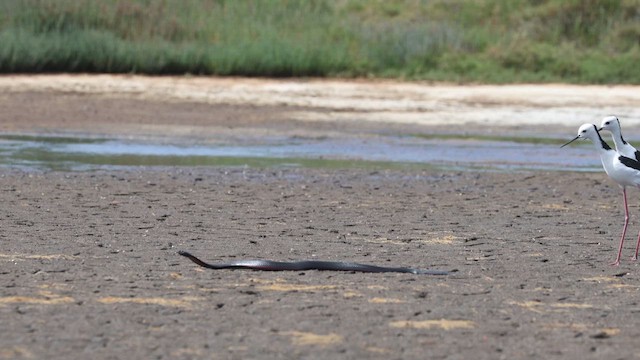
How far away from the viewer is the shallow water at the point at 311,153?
15.9m

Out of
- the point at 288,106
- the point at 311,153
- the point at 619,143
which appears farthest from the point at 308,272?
the point at 288,106

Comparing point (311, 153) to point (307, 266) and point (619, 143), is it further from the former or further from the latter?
point (307, 266)

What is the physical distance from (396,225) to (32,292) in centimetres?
413

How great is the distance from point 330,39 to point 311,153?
9617 millimetres

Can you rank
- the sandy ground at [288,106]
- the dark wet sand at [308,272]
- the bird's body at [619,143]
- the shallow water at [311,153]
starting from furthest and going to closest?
the sandy ground at [288,106], the shallow water at [311,153], the bird's body at [619,143], the dark wet sand at [308,272]

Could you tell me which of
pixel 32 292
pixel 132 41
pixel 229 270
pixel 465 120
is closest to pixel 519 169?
pixel 465 120

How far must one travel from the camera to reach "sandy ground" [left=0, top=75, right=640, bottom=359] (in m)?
6.45

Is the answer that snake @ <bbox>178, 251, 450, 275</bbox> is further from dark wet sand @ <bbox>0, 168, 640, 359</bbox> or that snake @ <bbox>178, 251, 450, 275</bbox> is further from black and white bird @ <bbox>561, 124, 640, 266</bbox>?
black and white bird @ <bbox>561, 124, 640, 266</bbox>

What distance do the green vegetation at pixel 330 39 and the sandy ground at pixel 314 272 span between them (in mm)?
9545

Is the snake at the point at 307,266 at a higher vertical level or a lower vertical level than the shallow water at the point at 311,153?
higher

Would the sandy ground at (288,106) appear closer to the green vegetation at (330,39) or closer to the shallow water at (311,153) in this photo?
the green vegetation at (330,39)

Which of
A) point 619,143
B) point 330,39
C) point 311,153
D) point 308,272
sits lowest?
point 311,153

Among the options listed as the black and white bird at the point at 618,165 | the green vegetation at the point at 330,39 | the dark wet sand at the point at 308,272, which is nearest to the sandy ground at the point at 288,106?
the green vegetation at the point at 330,39

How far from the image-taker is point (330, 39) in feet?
87.1
